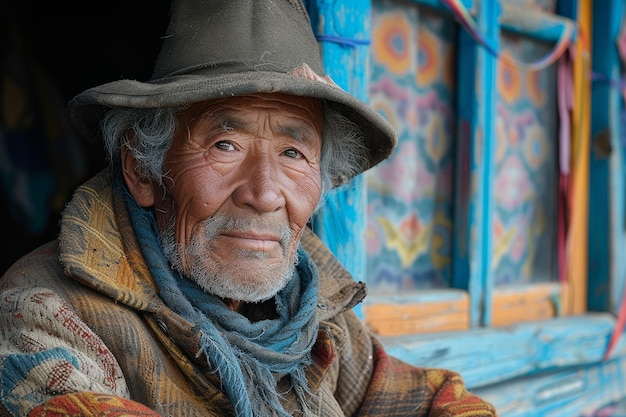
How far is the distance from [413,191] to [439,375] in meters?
1.07

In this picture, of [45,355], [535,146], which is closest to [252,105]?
[45,355]

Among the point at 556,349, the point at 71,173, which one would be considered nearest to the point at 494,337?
the point at 556,349

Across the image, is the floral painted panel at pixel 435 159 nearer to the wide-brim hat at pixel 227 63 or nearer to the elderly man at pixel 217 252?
the elderly man at pixel 217 252

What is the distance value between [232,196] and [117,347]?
49 cm

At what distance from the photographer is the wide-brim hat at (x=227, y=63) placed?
167 cm

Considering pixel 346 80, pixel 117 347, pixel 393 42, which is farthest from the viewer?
pixel 393 42

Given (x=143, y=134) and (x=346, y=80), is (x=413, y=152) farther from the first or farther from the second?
(x=143, y=134)

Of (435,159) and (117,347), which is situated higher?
(435,159)

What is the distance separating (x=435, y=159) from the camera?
305 centimetres

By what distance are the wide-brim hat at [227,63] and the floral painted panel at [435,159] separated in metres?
0.89

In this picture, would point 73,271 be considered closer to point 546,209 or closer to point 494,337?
point 494,337

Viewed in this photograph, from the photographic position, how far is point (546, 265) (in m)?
3.59

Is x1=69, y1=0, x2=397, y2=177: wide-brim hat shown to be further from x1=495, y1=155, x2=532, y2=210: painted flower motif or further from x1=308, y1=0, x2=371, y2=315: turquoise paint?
x1=495, y1=155, x2=532, y2=210: painted flower motif

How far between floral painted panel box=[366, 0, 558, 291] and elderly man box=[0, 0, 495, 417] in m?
0.77
